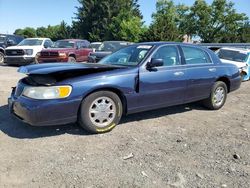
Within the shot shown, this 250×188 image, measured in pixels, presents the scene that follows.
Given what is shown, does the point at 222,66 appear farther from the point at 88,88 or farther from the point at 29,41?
the point at 29,41

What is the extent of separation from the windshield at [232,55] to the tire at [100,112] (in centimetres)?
837

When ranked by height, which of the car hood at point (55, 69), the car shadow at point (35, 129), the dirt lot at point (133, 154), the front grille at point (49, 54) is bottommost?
the dirt lot at point (133, 154)

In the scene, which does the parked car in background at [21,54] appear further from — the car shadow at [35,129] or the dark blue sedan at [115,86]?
the dark blue sedan at [115,86]

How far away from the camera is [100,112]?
5219 millimetres

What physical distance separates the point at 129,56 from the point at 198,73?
1485 mm

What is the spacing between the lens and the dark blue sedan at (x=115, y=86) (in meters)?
4.82

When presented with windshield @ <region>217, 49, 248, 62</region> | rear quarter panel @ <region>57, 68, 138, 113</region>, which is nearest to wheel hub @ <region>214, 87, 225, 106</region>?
rear quarter panel @ <region>57, 68, 138, 113</region>

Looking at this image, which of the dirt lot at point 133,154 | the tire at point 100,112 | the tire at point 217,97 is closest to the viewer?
the dirt lot at point 133,154

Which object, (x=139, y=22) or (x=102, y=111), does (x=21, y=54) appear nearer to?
(x=102, y=111)

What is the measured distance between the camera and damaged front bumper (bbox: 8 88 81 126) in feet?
15.5

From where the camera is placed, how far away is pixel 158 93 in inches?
230

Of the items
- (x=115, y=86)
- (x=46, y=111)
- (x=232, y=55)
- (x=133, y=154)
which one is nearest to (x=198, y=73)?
(x=115, y=86)

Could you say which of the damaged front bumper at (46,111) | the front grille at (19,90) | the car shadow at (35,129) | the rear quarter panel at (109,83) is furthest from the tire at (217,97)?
the front grille at (19,90)

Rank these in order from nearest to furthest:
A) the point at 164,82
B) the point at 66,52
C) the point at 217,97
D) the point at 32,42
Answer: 1. the point at 164,82
2. the point at 217,97
3. the point at 66,52
4. the point at 32,42
